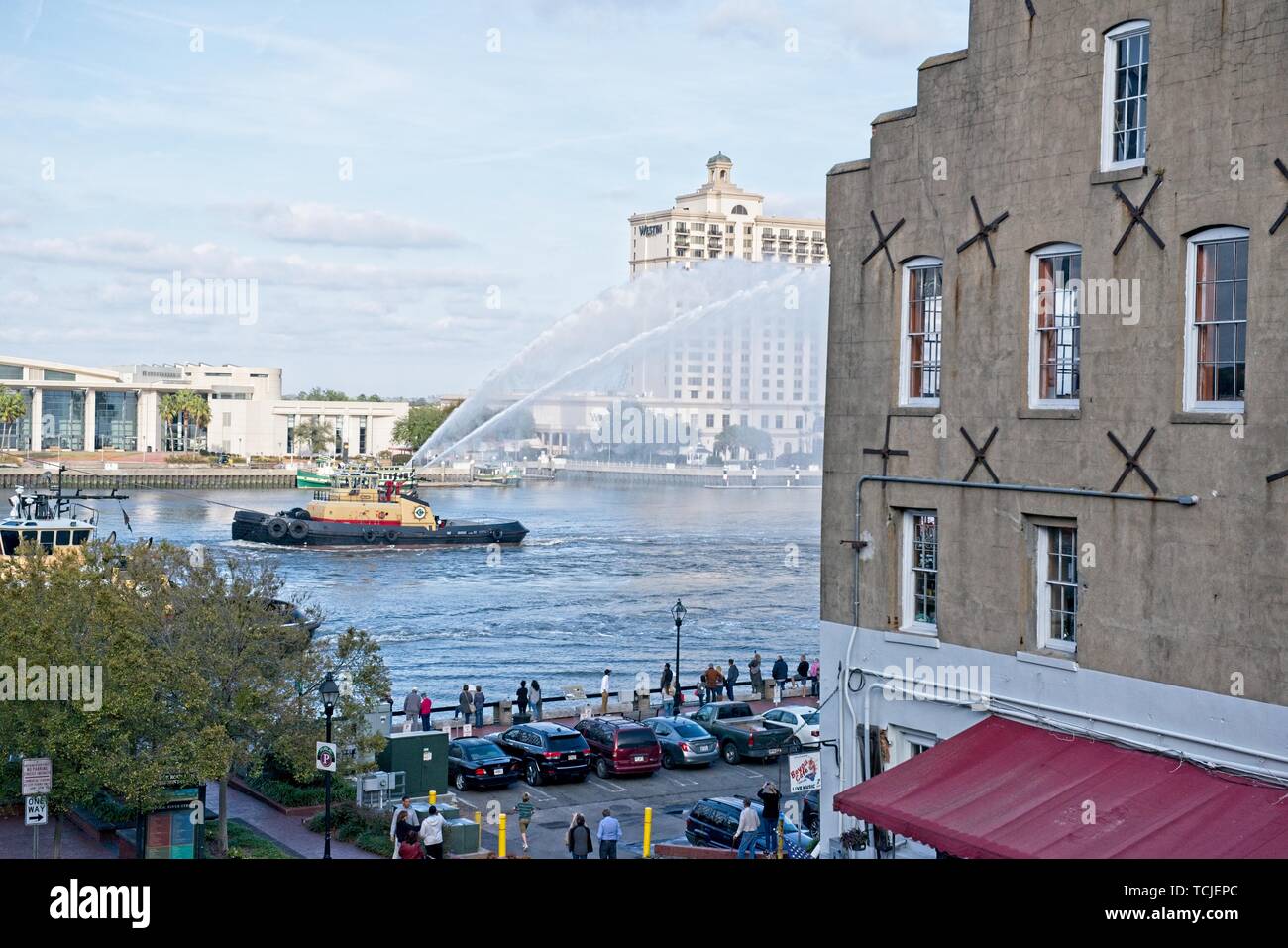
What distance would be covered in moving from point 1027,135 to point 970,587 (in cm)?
520

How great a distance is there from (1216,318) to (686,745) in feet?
72.7

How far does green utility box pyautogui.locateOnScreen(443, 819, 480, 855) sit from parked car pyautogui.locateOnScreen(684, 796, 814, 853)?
13.0ft

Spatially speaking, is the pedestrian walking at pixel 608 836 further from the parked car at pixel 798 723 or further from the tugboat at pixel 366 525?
the tugboat at pixel 366 525

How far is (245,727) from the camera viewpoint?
24.5m

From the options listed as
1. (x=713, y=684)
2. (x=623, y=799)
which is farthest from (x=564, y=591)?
(x=623, y=799)

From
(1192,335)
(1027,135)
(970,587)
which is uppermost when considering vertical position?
(1027,135)

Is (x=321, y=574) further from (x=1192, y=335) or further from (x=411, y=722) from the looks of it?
(x=1192, y=335)

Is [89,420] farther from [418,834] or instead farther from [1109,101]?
[1109,101]

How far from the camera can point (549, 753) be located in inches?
1242

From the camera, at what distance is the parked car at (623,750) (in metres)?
32.3

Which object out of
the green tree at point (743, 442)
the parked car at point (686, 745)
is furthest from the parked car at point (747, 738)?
the green tree at point (743, 442)

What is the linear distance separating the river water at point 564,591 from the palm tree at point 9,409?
54.3 metres

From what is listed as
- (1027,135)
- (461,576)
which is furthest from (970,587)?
(461,576)
